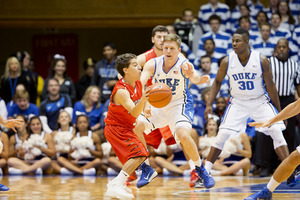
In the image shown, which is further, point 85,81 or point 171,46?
point 85,81

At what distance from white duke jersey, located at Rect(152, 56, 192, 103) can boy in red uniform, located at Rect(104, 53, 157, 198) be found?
2.37 feet

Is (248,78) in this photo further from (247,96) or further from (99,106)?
(99,106)

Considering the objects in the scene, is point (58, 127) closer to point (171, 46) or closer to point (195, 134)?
point (195, 134)

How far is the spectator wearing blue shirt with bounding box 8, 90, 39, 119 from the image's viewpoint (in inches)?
407

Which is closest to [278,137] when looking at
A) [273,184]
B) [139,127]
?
[139,127]

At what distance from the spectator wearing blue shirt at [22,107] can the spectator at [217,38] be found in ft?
11.5

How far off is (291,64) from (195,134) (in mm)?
1979

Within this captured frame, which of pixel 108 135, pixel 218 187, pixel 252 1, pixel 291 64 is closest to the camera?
pixel 108 135

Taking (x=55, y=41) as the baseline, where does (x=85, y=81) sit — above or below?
below

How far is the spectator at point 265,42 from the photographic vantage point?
35.9ft

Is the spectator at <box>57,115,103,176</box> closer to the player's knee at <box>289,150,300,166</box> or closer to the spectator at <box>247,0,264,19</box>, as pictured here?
the spectator at <box>247,0,264,19</box>

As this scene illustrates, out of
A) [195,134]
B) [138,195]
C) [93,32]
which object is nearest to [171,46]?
[138,195]

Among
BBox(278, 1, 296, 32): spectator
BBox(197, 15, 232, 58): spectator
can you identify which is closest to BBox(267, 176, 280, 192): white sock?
BBox(197, 15, 232, 58): spectator

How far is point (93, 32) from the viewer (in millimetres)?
15508
